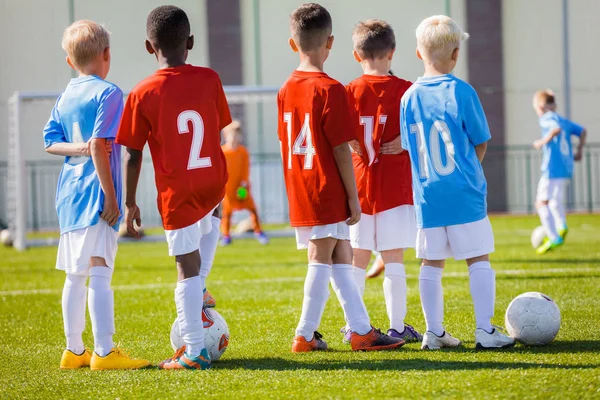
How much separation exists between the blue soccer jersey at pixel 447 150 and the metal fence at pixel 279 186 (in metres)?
14.1

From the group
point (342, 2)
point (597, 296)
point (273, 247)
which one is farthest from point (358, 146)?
point (342, 2)

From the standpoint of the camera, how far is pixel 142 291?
8.17 metres

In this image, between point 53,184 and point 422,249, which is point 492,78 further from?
point 422,249

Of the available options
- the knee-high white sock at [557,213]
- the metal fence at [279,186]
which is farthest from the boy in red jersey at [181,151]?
the metal fence at [279,186]

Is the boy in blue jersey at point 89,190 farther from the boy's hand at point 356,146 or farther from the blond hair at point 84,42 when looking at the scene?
the boy's hand at point 356,146

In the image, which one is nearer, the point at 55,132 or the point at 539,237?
the point at 55,132

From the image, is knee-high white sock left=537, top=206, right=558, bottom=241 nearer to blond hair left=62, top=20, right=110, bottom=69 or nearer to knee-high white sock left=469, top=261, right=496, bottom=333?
knee-high white sock left=469, top=261, right=496, bottom=333

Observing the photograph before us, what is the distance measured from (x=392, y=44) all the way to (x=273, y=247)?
27.2 feet

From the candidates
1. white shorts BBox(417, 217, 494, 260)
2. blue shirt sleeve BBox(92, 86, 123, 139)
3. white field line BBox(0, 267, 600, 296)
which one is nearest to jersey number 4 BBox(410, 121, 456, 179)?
white shorts BBox(417, 217, 494, 260)

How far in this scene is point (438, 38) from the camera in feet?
15.5

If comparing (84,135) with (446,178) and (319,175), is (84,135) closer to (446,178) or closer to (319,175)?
(319,175)

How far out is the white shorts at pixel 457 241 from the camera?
467cm

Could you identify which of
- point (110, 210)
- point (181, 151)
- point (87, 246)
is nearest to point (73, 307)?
point (87, 246)

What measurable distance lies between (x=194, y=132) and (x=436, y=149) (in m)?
1.28
